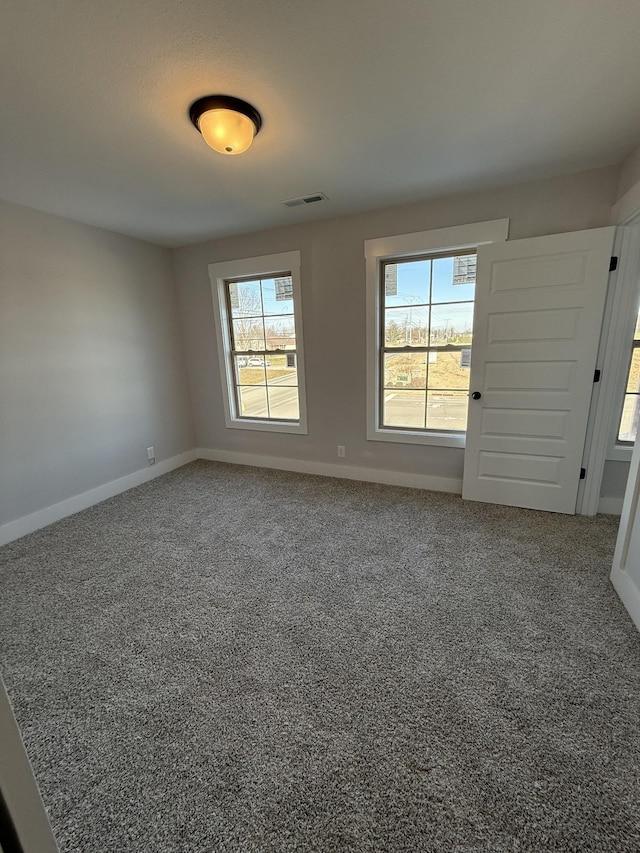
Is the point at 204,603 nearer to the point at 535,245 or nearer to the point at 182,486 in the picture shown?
the point at 182,486

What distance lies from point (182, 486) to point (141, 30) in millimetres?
3127

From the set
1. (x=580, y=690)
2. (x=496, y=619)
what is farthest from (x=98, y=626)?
(x=580, y=690)

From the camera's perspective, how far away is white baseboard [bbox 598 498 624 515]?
2626 mm

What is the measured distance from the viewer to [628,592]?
177 centimetres

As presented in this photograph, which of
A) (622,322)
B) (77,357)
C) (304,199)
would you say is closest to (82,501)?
(77,357)

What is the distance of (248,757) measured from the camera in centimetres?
119

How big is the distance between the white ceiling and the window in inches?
48.3

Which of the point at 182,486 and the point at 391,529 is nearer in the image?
the point at 391,529

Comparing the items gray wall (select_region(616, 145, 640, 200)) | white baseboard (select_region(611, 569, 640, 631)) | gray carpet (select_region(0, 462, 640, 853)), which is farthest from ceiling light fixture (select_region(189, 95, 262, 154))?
white baseboard (select_region(611, 569, 640, 631))

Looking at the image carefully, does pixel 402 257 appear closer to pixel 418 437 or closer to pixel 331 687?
pixel 418 437

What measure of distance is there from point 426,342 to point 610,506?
1.90 metres

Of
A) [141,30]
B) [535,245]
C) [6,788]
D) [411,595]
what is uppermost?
[141,30]

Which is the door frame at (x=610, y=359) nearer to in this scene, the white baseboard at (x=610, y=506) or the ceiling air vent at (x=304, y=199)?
the white baseboard at (x=610, y=506)

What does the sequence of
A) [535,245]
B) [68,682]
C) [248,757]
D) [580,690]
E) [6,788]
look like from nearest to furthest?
[6,788] → [248,757] → [580,690] → [68,682] → [535,245]
